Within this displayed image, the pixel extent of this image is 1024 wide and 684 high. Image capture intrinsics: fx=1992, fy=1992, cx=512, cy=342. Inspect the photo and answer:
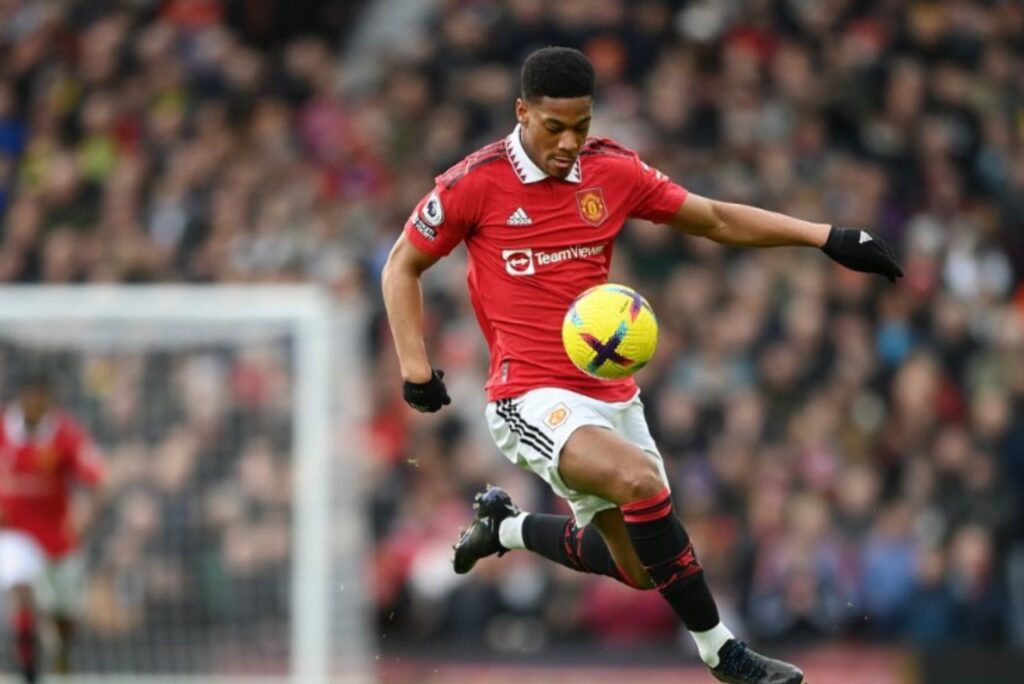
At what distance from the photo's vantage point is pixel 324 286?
16.1 m

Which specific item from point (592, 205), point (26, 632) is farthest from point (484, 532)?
point (26, 632)

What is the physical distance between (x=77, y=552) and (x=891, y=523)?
224 inches

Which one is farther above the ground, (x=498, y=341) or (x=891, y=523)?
(x=498, y=341)

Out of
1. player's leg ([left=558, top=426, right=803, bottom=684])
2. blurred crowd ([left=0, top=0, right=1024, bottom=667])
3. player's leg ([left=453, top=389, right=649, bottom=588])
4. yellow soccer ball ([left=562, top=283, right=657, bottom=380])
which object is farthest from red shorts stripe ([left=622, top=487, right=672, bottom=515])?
blurred crowd ([left=0, top=0, right=1024, bottom=667])

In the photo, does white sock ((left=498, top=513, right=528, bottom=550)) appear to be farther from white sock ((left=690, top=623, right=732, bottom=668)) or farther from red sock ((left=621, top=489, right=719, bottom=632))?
white sock ((left=690, top=623, right=732, bottom=668))

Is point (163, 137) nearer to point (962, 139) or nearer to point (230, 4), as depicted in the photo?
point (230, 4)

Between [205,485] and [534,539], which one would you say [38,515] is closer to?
[205,485]

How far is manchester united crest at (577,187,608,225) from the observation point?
787 cm

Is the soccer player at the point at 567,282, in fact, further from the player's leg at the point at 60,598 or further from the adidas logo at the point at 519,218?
the player's leg at the point at 60,598

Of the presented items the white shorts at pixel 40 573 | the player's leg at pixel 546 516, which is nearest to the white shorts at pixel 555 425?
the player's leg at pixel 546 516

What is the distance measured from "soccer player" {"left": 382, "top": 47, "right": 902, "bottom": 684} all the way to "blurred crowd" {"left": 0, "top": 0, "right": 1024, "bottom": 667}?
6.20 meters

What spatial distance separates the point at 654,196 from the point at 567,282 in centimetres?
53

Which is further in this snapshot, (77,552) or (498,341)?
(77,552)

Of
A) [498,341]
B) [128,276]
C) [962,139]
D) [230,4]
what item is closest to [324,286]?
[128,276]
